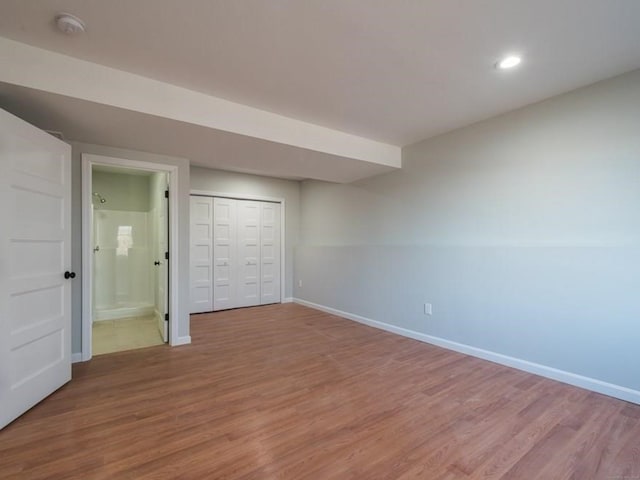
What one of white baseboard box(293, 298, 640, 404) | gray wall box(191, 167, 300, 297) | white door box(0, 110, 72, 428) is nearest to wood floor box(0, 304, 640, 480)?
white baseboard box(293, 298, 640, 404)

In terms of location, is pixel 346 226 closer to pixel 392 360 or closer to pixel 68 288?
pixel 392 360

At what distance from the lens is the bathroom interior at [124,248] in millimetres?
5055

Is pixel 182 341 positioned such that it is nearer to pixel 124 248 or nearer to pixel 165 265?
pixel 165 265

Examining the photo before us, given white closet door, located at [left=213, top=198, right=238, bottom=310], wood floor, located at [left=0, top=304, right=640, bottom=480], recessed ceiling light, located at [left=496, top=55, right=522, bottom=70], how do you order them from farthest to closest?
white closet door, located at [left=213, top=198, right=238, bottom=310] → recessed ceiling light, located at [left=496, top=55, right=522, bottom=70] → wood floor, located at [left=0, top=304, right=640, bottom=480]

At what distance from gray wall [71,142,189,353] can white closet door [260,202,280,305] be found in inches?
95.2

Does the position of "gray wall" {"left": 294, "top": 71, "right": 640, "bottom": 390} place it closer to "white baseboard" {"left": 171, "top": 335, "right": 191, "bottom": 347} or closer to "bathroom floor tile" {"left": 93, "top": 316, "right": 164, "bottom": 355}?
"white baseboard" {"left": 171, "top": 335, "right": 191, "bottom": 347}

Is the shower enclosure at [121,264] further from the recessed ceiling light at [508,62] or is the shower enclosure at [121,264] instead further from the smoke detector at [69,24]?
the recessed ceiling light at [508,62]

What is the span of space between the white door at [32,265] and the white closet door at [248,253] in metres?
3.29

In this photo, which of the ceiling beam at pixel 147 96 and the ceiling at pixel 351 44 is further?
the ceiling beam at pixel 147 96

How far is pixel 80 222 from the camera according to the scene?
3.21 meters

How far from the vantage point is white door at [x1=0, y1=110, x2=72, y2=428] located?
6.75ft

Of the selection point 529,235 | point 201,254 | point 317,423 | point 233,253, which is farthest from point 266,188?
point 317,423

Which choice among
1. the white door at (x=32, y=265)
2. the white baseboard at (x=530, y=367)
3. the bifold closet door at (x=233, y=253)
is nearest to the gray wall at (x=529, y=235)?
the white baseboard at (x=530, y=367)

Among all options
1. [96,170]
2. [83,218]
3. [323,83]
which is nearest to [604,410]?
[323,83]
